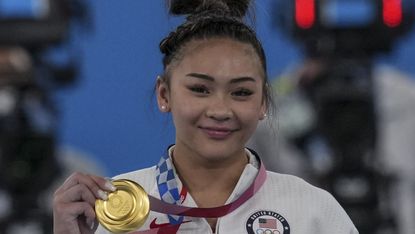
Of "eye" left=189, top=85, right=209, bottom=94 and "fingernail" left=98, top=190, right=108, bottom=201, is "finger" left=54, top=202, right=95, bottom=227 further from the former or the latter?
"eye" left=189, top=85, right=209, bottom=94

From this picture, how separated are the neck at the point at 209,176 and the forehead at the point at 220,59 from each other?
0.14 m

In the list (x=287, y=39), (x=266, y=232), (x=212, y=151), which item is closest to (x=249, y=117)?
(x=212, y=151)

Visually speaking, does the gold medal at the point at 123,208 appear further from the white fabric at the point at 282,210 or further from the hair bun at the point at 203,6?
the hair bun at the point at 203,6

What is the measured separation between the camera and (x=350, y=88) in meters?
3.59

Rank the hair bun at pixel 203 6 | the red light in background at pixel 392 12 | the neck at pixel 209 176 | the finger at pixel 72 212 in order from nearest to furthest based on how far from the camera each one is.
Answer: the finger at pixel 72 212 < the neck at pixel 209 176 < the hair bun at pixel 203 6 < the red light in background at pixel 392 12

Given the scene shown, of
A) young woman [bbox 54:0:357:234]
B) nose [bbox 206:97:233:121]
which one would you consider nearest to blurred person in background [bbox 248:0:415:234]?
young woman [bbox 54:0:357:234]

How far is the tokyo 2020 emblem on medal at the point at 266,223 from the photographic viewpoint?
1.59 m

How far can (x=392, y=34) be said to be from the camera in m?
3.60

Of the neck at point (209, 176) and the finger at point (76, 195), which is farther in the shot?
Result: the neck at point (209, 176)

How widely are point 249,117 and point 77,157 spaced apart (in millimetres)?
2195

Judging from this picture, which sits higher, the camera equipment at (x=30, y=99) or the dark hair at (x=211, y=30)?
the dark hair at (x=211, y=30)

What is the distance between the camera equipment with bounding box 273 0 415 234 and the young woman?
194cm

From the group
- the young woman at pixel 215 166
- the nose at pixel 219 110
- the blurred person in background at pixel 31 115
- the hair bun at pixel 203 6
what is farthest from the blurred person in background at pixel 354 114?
the nose at pixel 219 110

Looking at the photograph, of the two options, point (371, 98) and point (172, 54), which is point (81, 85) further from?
point (172, 54)
